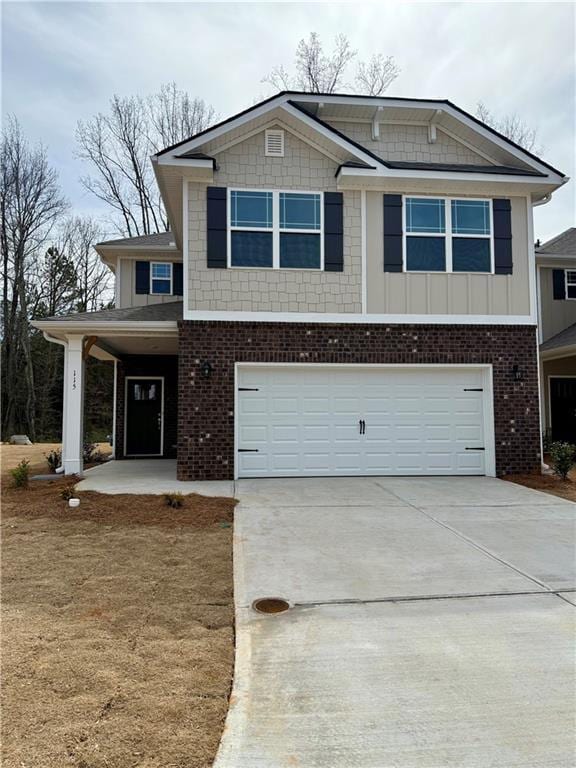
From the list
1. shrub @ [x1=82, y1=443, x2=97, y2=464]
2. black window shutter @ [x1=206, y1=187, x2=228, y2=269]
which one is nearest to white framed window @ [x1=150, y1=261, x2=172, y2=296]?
shrub @ [x1=82, y1=443, x2=97, y2=464]

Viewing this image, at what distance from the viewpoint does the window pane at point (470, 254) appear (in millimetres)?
10133

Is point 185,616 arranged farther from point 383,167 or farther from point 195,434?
point 383,167

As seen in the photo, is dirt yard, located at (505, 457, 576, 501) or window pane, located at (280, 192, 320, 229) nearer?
dirt yard, located at (505, 457, 576, 501)

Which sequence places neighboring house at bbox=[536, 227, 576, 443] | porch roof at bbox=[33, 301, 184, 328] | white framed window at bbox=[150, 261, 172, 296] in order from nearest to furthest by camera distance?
porch roof at bbox=[33, 301, 184, 328] → white framed window at bbox=[150, 261, 172, 296] → neighboring house at bbox=[536, 227, 576, 443]

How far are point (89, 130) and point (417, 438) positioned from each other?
23.2 m

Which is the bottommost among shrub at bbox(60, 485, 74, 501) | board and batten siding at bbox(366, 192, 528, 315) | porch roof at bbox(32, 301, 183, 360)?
shrub at bbox(60, 485, 74, 501)

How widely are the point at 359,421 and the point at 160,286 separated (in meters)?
7.09

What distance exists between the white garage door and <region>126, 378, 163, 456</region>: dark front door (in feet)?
16.1

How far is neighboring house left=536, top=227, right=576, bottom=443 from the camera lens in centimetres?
1442

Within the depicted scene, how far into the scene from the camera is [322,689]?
113 inches

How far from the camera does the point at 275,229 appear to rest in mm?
9766

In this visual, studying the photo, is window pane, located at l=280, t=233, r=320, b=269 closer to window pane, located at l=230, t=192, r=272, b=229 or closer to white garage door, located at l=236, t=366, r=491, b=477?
window pane, located at l=230, t=192, r=272, b=229

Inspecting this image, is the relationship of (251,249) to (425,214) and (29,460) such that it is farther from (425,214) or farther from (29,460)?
(29,460)

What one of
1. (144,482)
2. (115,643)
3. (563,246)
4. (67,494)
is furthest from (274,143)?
(563,246)
